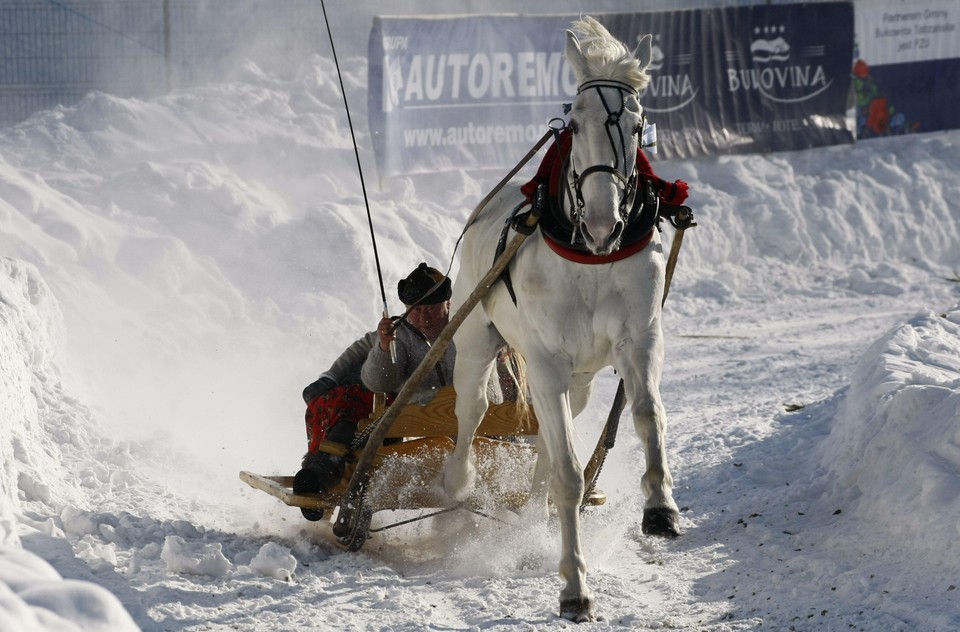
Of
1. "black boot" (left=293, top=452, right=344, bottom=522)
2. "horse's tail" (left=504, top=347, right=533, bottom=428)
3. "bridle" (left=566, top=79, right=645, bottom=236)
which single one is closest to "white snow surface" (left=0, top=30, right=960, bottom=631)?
"black boot" (left=293, top=452, right=344, bottom=522)

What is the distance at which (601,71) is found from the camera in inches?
192

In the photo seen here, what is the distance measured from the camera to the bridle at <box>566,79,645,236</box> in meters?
4.64

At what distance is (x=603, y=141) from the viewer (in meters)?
4.66

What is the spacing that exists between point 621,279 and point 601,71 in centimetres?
80

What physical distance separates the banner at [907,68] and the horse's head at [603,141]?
38.8 ft

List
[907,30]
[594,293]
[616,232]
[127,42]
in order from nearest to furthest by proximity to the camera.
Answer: [616,232], [594,293], [127,42], [907,30]

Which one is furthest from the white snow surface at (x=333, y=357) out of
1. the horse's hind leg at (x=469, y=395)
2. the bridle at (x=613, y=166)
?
the bridle at (x=613, y=166)

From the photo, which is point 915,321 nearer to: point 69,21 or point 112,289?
point 112,289

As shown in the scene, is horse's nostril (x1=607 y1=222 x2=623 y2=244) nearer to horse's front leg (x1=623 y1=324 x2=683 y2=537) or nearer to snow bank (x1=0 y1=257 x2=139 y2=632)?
horse's front leg (x1=623 y1=324 x2=683 y2=537)

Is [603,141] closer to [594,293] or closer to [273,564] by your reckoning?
[594,293]

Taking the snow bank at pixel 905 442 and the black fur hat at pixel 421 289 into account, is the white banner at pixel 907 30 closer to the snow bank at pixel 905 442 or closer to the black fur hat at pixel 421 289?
the snow bank at pixel 905 442

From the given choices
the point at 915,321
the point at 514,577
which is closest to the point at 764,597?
the point at 514,577

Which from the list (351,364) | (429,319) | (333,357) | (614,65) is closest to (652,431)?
(614,65)

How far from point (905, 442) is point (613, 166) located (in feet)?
7.34
